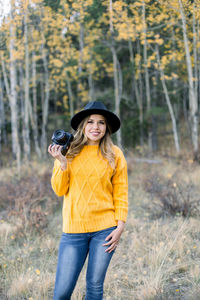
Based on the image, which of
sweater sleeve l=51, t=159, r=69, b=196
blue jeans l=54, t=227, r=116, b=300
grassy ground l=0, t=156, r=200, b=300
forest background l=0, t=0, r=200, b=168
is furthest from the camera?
forest background l=0, t=0, r=200, b=168

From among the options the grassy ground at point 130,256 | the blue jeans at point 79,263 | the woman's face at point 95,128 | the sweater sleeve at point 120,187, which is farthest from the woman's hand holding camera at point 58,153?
the grassy ground at point 130,256

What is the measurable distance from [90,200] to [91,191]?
0.21 ft

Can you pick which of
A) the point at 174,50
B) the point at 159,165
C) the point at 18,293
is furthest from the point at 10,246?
the point at 174,50

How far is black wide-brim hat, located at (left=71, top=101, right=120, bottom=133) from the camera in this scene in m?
2.06

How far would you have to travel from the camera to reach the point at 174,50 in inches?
376

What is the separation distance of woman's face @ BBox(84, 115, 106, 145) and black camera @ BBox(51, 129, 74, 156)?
0.21m

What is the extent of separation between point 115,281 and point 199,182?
4.24 metres

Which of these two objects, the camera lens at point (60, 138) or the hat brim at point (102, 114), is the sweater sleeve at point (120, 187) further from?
the camera lens at point (60, 138)

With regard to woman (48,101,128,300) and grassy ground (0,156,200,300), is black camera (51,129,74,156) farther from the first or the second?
grassy ground (0,156,200,300)

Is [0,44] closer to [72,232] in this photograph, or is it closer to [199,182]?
[72,232]

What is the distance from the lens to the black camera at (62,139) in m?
1.85

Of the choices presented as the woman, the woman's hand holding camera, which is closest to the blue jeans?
the woman

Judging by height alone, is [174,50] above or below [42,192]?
above

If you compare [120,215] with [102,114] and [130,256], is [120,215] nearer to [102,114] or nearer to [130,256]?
[102,114]
